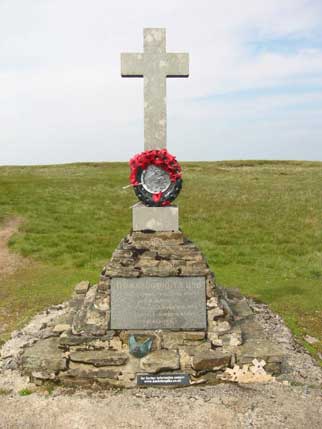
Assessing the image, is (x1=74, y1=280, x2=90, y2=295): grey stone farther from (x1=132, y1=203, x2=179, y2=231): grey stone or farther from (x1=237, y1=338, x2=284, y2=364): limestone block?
(x1=237, y1=338, x2=284, y2=364): limestone block

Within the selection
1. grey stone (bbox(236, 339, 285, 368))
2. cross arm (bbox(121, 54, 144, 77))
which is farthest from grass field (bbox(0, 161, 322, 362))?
cross arm (bbox(121, 54, 144, 77))

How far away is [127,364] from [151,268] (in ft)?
6.03

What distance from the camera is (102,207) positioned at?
28031 mm

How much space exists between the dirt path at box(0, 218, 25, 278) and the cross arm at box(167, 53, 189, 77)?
11.2 meters

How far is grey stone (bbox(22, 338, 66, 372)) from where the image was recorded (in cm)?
811

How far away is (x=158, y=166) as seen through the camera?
342 inches

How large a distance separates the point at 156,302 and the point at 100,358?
4.89 feet

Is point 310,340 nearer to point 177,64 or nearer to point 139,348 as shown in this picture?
point 139,348

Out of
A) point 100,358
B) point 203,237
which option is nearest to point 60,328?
point 100,358

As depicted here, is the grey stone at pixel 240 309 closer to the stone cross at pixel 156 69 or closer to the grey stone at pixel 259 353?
the grey stone at pixel 259 353

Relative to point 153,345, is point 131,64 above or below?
above

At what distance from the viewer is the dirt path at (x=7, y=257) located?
17328 mm

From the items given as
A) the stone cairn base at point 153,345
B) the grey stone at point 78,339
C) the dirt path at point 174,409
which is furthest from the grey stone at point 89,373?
the grey stone at point 78,339

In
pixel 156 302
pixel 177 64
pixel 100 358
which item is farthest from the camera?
pixel 177 64
